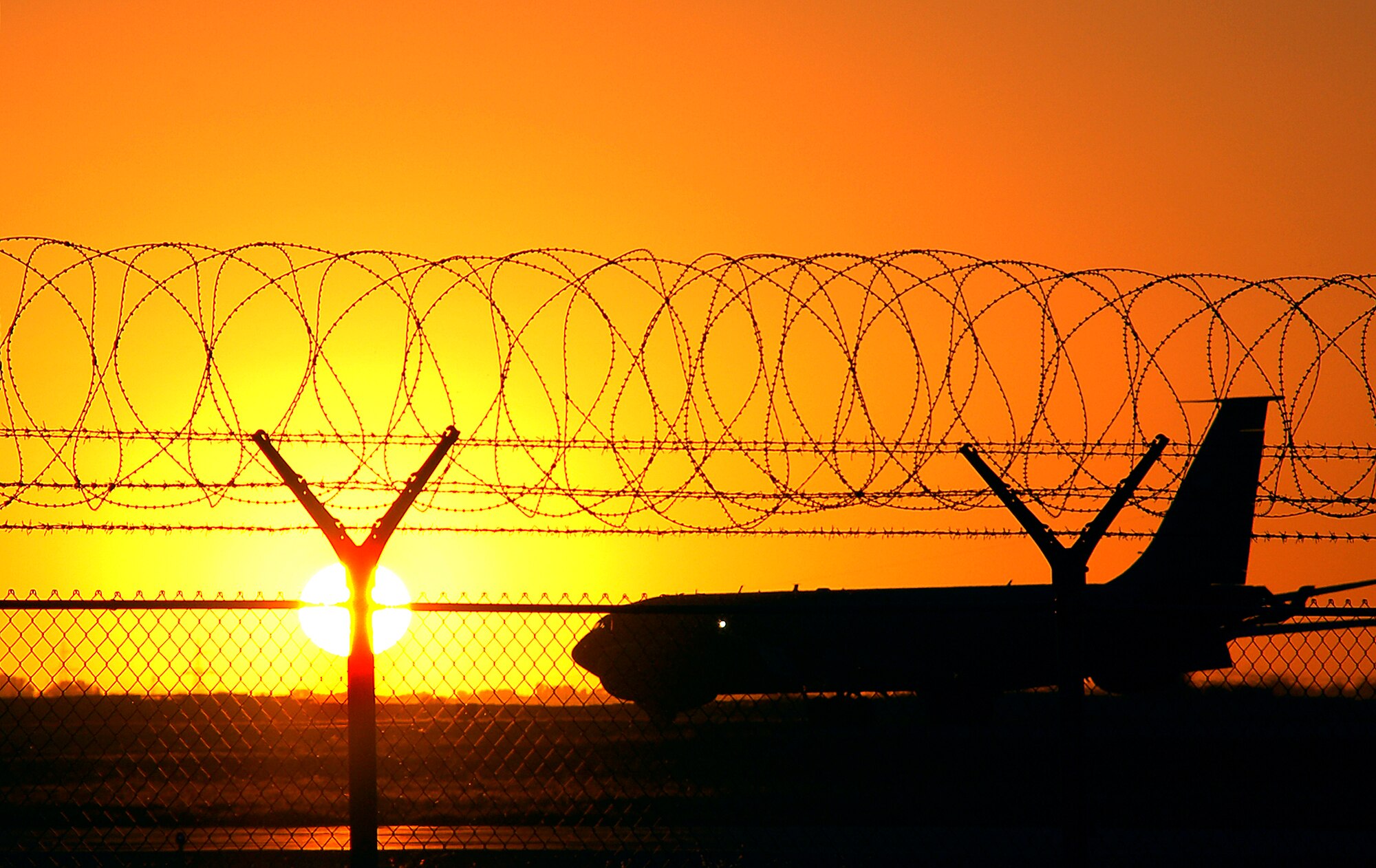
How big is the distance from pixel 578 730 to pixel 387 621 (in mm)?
24646

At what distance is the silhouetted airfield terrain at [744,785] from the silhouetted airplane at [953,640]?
2.81ft

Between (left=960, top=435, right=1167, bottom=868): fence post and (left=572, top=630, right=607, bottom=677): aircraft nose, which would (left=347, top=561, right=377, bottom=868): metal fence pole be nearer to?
(left=960, top=435, right=1167, bottom=868): fence post

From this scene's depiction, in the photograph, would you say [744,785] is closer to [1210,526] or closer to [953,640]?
[953,640]

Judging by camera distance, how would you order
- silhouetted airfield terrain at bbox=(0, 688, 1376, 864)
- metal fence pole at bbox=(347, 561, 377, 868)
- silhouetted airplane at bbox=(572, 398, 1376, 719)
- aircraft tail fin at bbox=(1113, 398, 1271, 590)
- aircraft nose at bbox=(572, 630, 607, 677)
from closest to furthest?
1. metal fence pole at bbox=(347, 561, 377, 868)
2. silhouetted airfield terrain at bbox=(0, 688, 1376, 864)
3. aircraft tail fin at bbox=(1113, 398, 1271, 590)
4. silhouetted airplane at bbox=(572, 398, 1376, 719)
5. aircraft nose at bbox=(572, 630, 607, 677)

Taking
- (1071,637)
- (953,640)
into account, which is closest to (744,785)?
(1071,637)

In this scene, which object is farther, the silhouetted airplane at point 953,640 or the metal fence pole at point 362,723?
the silhouetted airplane at point 953,640

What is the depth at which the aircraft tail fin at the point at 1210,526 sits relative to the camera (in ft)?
76.3

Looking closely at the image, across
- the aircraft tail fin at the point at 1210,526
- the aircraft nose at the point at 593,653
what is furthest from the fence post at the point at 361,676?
the aircraft nose at the point at 593,653

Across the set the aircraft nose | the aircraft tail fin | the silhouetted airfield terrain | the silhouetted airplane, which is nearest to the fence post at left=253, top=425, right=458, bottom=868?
the silhouetted airfield terrain

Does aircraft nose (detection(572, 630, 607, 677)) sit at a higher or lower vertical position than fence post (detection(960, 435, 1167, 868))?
higher

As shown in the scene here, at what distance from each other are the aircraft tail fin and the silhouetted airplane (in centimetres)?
3

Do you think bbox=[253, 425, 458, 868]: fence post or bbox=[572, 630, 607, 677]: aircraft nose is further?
bbox=[572, 630, 607, 677]: aircraft nose

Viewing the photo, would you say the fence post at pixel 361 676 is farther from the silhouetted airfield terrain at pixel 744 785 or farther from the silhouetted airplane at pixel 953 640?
the silhouetted airplane at pixel 953 640

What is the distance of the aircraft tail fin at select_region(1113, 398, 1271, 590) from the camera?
23.2 metres
